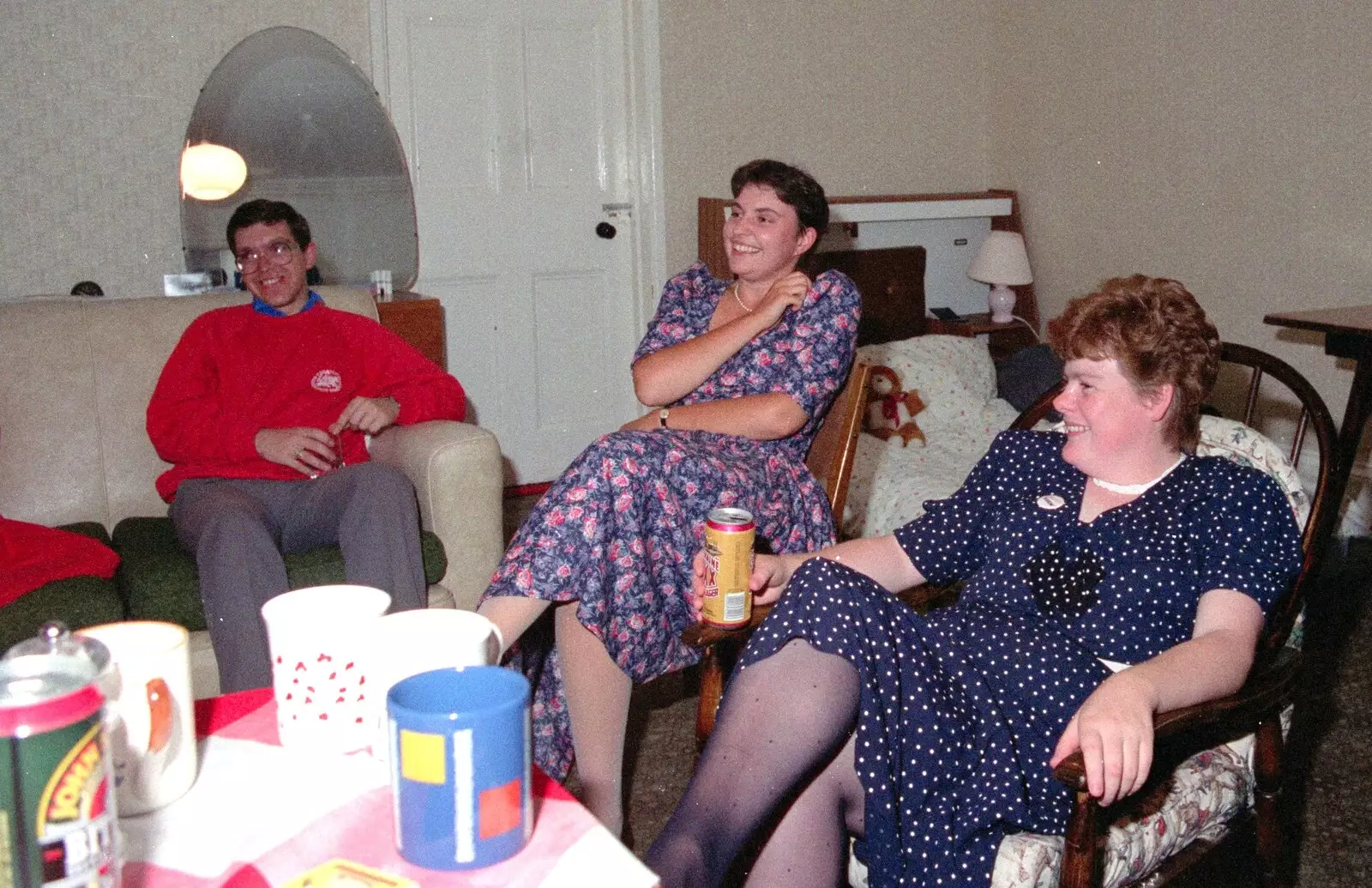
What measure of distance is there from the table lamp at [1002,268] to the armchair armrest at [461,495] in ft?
9.16

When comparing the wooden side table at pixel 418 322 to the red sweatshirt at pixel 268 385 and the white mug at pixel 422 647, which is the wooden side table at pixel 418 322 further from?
the white mug at pixel 422 647

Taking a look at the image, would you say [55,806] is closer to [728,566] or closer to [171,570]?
[728,566]

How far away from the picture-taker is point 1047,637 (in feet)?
4.91

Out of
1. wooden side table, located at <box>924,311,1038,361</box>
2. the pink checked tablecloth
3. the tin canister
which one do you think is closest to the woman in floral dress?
the pink checked tablecloth

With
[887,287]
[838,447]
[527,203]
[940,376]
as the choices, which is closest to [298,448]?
Result: [838,447]

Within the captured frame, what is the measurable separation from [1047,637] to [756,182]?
117 centimetres

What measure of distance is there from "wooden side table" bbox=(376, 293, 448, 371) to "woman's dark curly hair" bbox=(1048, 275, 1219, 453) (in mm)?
2112

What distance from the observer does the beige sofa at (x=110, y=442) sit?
2430 millimetres

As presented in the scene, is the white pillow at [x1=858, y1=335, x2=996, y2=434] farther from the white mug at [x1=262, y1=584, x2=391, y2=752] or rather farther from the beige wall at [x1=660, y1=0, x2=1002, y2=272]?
the white mug at [x1=262, y1=584, x2=391, y2=752]

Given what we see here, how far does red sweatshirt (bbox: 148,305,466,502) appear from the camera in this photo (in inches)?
96.1

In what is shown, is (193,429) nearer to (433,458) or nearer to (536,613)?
(433,458)

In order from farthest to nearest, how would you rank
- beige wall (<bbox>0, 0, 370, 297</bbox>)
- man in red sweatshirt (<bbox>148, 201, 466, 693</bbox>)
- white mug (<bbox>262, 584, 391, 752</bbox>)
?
1. beige wall (<bbox>0, 0, 370, 297</bbox>)
2. man in red sweatshirt (<bbox>148, 201, 466, 693</bbox>)
3. white mug (<bbox>262, 584, 391, 752</bbox>)

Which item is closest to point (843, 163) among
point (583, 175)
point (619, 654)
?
point (583, 175)

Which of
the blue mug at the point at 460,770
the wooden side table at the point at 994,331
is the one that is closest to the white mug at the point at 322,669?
the blue mug at the point at 460,770
